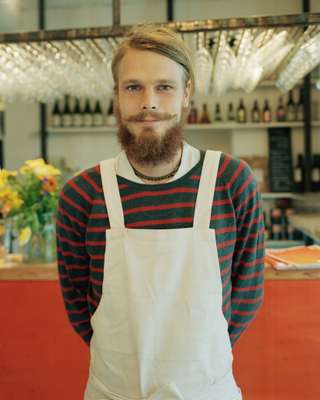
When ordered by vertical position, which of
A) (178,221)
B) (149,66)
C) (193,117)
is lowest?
(178,221)

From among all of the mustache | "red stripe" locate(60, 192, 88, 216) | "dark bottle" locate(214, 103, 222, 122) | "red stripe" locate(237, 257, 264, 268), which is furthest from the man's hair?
"dark bottle" locate(214, 103, 222, 122)

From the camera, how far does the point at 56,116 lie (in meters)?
4.47

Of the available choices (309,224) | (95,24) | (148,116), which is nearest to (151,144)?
(148,116)

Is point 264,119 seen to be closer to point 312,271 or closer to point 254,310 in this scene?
point 312,271

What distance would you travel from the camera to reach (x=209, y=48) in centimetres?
284

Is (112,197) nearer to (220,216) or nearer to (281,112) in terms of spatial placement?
(220,216)

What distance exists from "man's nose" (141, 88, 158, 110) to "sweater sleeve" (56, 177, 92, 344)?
0.79 feet

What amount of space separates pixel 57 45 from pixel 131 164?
1619mm

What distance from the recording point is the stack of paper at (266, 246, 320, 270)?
1.94 m

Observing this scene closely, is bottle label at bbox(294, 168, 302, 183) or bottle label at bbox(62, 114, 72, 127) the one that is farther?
bottle label at bbox(62, 114, 72, 127)

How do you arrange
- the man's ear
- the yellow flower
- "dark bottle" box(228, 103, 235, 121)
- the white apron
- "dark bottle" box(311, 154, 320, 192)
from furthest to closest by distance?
"dark bottle" box(228, 103, 235, 121)
"dark bottle" box(311, 154, 320, 192)
the yellow flower
the man's ear
the white apron

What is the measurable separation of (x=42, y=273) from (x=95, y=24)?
3075mm

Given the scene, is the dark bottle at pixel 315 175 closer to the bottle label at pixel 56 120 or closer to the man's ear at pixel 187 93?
the bottle label at pixel 56 120

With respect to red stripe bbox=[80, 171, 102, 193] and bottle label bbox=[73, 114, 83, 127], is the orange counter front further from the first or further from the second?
bottle label bbox=[73, 114, 83, 127]
